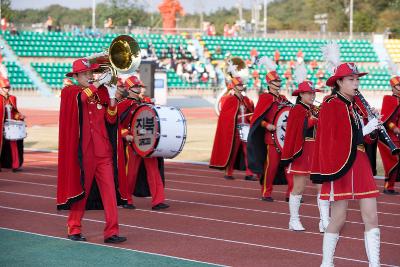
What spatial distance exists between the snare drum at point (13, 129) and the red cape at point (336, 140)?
9.81 m

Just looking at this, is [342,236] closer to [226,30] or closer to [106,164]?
[106,164]

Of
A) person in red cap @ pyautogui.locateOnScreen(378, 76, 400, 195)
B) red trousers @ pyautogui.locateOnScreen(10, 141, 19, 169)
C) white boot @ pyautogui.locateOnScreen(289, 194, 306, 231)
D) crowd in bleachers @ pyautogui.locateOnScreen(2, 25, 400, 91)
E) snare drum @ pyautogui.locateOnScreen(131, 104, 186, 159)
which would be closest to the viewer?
white boot @ pyautogui.locateOnScreen(289, 194, 306, 231)

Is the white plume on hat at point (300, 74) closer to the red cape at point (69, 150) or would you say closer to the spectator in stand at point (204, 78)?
the red cape at point (69, 150)

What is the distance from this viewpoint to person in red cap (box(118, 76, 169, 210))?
12180 millimetres

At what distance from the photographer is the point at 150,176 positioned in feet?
40.4

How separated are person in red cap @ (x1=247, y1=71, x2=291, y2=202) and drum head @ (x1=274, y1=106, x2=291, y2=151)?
7 cm

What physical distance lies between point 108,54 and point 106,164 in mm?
1063

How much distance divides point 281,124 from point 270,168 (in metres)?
0.66

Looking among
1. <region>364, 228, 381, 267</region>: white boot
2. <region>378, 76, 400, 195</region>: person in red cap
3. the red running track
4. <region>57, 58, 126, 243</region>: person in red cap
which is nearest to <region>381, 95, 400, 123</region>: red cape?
<region>378, 76, 400, 195</region>: person in red cap

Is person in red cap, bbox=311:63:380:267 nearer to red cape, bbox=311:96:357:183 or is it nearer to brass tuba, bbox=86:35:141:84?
red cape, bbox=311:96:357:183

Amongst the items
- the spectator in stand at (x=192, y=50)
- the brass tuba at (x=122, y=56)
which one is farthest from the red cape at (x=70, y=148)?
the spectator in stand at (x=192, y=50)

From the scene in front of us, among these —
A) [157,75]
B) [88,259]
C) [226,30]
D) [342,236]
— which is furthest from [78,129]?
[226,30]

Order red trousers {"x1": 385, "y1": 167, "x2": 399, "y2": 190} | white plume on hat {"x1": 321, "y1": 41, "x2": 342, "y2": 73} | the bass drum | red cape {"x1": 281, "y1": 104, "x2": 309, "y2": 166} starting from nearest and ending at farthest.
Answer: white plume on hat {"x1": 321, "y1": 41, "x2": 342, "y2": 73} < red cape {"x1": 281, "y1": 104, "x2": 309, "y2": 166} < the bass drum < red trousers {"x1": 385, "y1": 167, "x2": 399, "y2": 190}

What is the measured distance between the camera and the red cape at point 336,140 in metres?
7.60
